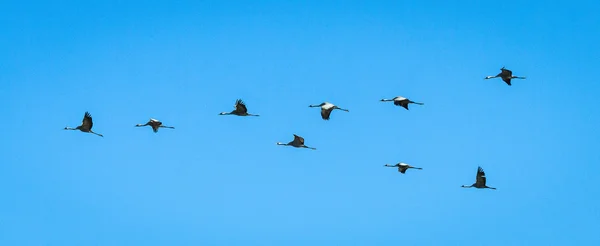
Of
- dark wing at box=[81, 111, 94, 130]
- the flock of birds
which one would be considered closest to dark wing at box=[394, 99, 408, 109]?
the flock of birds

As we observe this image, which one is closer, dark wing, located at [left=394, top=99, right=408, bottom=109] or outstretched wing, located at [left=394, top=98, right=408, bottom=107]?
outstretched wing, located at [left=394, top=98, right=408, bottom=107]

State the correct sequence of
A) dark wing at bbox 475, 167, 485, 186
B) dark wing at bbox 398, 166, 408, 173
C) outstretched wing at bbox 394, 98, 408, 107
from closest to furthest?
1. outstretched wing at bbox 394, 98, 408, 107
2. dark wing at bbox 475, 167, 485, 186
3. dark wing at bbox 398, 166, 408, 173

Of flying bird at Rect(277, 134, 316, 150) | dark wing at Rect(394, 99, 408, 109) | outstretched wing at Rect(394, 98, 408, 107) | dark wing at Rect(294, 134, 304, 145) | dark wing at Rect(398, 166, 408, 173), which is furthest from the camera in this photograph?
dark wing at Rect(398, 166, 408, 173)

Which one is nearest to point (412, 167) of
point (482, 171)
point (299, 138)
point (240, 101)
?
point (482, 171)

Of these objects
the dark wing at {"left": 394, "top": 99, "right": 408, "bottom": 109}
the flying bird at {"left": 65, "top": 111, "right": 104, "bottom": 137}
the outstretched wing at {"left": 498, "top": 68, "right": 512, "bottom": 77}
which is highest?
the outstretched wing at {"left": 498, "top": 68, "right": 512, "bottom": 77}

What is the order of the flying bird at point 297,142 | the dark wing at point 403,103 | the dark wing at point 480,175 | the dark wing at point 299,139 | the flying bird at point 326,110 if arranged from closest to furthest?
the flying bird at point 326,110 < the dark wing at point 403,103 < the dark wing at point 299,139 < the flying bird at point 297,142 < the dark wing at point 480,175

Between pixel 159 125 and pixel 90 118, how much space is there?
4.58 m

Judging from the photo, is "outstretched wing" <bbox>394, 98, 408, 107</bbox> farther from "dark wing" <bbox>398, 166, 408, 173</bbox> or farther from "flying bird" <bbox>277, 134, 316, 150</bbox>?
"dark wing" <bbox>398, 166, 408, 173</bbox>

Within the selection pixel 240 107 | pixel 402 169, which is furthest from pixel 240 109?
pixel 402 169

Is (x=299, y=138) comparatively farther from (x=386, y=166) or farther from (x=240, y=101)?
(x=386, y=166)

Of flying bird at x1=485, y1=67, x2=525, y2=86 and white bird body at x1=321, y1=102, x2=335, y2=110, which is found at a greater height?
flying bird at x1=485, y1=67, x2=525, y2=86

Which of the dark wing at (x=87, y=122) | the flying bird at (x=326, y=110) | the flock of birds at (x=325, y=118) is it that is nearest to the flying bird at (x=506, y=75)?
the flock of birds at (x=325, y=118)

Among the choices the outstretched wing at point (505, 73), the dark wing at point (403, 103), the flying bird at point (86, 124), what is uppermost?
the outstretched wing at point (505, 73)

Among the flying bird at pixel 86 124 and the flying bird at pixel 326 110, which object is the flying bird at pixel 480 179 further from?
the flying bird at pixel 86 124
